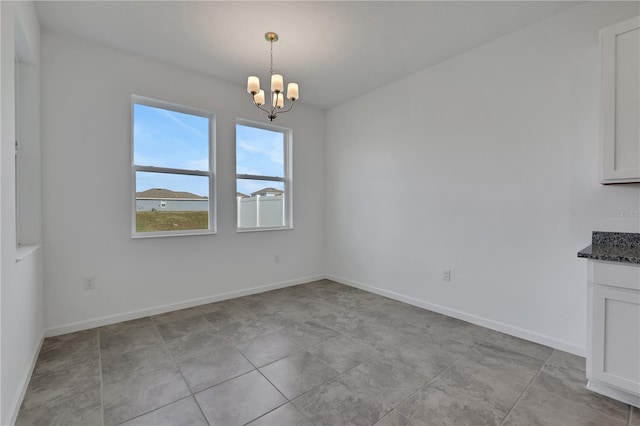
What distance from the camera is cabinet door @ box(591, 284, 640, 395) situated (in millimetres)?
1596

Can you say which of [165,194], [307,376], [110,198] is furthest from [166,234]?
[307,376]

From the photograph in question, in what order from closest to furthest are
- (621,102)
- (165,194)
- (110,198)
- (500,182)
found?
1. (621,102)
2. (500,182)
3. (110,198)
4. (165,194)

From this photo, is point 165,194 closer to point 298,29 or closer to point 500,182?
point 298,29

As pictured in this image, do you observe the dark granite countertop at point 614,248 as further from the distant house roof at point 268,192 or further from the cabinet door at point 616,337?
the distant house roof at point 268,192

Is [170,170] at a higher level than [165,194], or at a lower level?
higher

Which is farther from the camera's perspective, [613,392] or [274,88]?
[274,88]

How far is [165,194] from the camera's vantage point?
3.19 metres

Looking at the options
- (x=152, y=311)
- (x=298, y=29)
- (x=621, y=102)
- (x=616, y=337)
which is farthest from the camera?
(x=152, y=311)

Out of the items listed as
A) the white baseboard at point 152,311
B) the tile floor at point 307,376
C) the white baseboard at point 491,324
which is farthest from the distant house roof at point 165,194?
the white baseboard at point 491,324

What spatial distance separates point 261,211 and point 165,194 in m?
1.27

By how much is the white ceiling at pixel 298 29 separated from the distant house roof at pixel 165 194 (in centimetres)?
144

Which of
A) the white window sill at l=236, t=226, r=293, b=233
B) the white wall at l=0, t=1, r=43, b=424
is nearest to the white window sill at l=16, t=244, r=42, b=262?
the white wall at l=0, t=1, r=43, b=424

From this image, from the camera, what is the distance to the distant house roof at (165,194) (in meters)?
3.06

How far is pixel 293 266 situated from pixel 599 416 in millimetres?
3352
